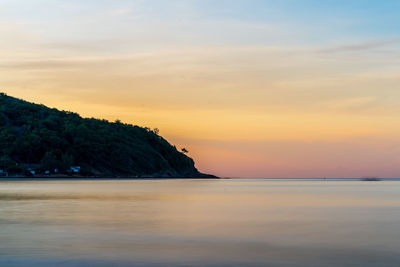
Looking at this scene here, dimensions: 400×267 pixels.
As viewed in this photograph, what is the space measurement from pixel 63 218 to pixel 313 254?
27.6 m

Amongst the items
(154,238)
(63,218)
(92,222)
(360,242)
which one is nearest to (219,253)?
(154,238)

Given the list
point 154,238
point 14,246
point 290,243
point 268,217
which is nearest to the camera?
point 14,246

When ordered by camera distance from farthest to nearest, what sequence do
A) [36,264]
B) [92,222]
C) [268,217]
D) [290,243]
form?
[268,217] → [92,222] → [290,243] → [36,264]

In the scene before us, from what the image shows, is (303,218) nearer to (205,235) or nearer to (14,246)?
(205,235)

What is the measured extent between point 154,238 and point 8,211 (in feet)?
84.6

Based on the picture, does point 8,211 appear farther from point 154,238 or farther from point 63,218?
point 154,238

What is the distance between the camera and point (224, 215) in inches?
2104

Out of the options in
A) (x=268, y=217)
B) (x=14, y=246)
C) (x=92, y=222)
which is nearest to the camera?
(x=14, y=246)

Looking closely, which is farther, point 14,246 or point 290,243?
point 290,243

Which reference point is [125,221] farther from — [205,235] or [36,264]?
[36,264]

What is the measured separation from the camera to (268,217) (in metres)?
51.4

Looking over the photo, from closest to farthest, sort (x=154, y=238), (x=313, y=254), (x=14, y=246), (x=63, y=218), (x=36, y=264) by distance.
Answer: (x=36, y=264)
(x=313, y=254)
(x=14, y=246)
(x=154, y=238)
(x=63, y=218)

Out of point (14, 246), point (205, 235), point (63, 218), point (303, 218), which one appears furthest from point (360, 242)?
point (63, 218)

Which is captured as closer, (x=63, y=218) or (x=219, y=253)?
(x=219, y=253)
